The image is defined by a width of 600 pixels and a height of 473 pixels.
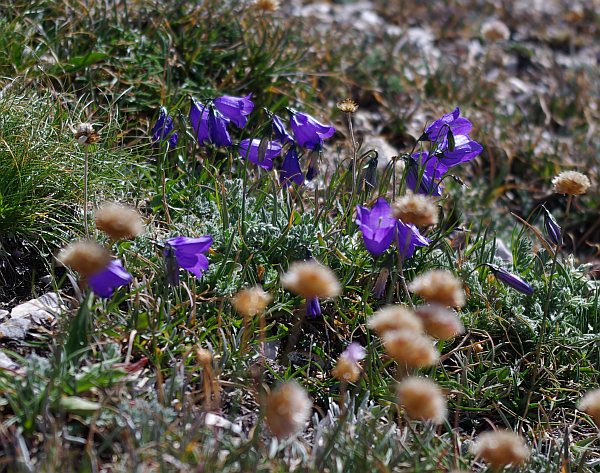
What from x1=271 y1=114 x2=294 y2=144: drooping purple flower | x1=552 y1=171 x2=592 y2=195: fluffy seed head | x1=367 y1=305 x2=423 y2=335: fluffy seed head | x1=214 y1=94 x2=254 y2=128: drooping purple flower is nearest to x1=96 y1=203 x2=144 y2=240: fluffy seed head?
x1=367 y1=305 x2=423 y2=335: fluffy seed head

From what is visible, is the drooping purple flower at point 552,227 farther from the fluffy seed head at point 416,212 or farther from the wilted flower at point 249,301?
the wilted flower at point 249,301

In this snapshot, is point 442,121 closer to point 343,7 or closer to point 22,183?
point 22,183

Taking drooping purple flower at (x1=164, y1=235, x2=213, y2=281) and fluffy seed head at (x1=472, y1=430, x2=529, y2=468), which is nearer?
fluffy seed head at (x1=472, y1=430, x2=529, y2=468)

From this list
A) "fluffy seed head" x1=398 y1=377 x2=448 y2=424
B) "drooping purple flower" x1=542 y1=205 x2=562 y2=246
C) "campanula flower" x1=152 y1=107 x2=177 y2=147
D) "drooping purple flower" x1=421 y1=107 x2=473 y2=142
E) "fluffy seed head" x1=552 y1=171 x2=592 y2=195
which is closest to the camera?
"fluffy seed head" x1=398 y1=377 x2=448 y2=424

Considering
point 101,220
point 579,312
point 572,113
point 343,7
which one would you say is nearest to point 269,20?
point 343,7

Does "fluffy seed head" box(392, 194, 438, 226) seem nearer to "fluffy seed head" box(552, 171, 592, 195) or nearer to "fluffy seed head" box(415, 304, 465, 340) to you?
"fluffy seed head" box(415, 304, 465, 340)
